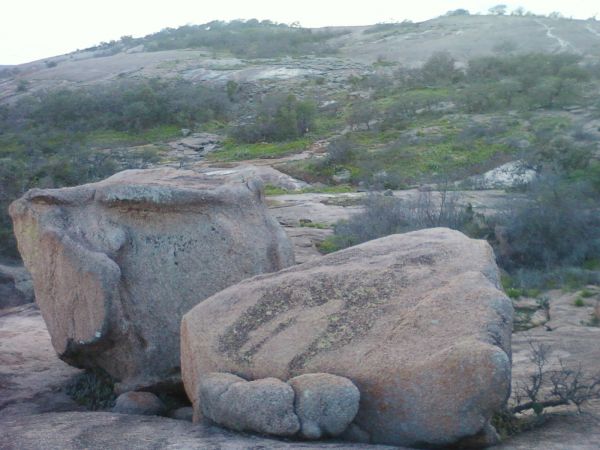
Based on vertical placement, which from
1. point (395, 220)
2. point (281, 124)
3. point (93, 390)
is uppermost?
point (93, 390)

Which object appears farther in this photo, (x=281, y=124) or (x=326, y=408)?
(x=281, y=124)

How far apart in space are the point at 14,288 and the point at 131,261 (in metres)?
4.91

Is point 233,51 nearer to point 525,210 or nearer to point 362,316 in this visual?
point 525,210

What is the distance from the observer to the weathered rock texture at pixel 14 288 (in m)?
10.2

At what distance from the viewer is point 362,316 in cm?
473

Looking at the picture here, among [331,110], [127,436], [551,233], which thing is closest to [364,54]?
[331,110]

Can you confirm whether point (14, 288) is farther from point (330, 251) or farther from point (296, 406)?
point (296, 406)

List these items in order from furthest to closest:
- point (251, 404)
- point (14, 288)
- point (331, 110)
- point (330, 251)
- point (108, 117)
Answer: point (108, 117)
point (331, 110)
point (330, 251)
point (14, 288)
point (251, 404)

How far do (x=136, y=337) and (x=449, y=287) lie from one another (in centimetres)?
253

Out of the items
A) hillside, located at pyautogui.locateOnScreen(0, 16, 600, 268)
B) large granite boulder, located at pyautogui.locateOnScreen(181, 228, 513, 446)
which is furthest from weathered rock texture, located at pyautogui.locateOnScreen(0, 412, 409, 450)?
hillside, located at pyautogui.locateOnScreen(0, 16, 600, 268)

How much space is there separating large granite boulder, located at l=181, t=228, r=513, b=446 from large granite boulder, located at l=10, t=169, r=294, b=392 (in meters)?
0.91

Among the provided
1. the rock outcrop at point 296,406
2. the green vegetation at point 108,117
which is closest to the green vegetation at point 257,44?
the green vegetation at point 108,117

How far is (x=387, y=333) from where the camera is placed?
14.8 ft

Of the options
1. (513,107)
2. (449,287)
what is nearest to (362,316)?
(449,287)
